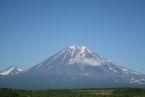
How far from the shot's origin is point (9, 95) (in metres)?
140

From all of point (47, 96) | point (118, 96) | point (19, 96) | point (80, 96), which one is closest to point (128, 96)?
point (118, 96)

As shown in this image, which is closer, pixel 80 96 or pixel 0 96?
pixel 0 96

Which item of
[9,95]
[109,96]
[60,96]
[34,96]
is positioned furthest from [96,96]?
[9,95]

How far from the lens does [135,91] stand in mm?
170375

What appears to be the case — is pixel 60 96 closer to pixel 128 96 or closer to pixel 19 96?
pixel 19 96

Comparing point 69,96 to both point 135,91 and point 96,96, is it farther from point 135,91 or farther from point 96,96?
point 135,91

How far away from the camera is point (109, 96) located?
14625 cm

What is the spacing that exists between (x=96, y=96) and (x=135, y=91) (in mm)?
31321

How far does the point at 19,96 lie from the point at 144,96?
2041 inches

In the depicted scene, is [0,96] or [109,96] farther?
[109,96]

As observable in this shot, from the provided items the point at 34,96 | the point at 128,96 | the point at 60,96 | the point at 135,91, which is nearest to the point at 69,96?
the point at 60,96

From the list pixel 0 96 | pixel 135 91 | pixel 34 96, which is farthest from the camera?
pixel 135 91

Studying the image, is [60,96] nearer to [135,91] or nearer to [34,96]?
[34,96]

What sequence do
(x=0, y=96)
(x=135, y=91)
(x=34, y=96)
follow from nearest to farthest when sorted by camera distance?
(x=0, y=96) → (x=34, y=96) → (x=135, y=91)
